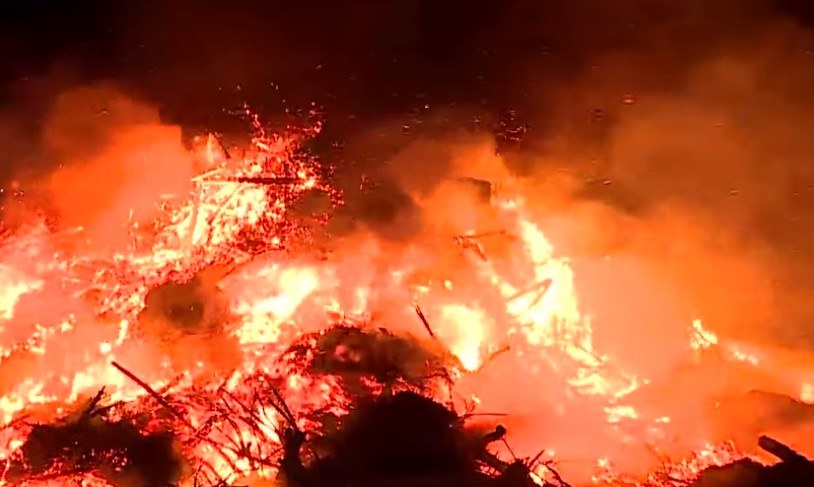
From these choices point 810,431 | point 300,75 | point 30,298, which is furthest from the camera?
point 300,75

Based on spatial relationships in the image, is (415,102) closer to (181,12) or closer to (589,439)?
(181,12)

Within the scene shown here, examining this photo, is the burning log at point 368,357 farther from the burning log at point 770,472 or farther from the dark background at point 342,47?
the dark background at point 342,47

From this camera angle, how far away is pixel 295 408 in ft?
15.2

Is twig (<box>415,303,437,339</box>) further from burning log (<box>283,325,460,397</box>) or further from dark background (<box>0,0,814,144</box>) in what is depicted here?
dark background (<box>0,0,814,144</box>)

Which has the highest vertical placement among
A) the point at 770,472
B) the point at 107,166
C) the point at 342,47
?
the point at 342,47

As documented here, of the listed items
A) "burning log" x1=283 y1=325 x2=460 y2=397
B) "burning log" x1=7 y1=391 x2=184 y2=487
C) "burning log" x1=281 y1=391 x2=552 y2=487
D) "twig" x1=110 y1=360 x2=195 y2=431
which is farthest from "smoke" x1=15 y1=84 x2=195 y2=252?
"burning log" x1=281 y1=391 x2=552 y2=487

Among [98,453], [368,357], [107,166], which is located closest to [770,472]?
[368,357]

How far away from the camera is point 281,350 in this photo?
4.77m

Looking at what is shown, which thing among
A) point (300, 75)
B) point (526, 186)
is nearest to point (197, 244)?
point (300, 75)

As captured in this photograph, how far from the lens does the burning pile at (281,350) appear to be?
14.8 ft

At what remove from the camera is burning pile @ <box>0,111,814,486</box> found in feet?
14.8

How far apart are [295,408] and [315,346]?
1.15 ft

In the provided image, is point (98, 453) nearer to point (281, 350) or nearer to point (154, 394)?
point (154, 394)

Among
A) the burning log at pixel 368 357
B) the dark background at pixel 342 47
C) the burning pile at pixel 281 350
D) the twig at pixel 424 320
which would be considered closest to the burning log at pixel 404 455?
the burning pile at pixel 281 350
